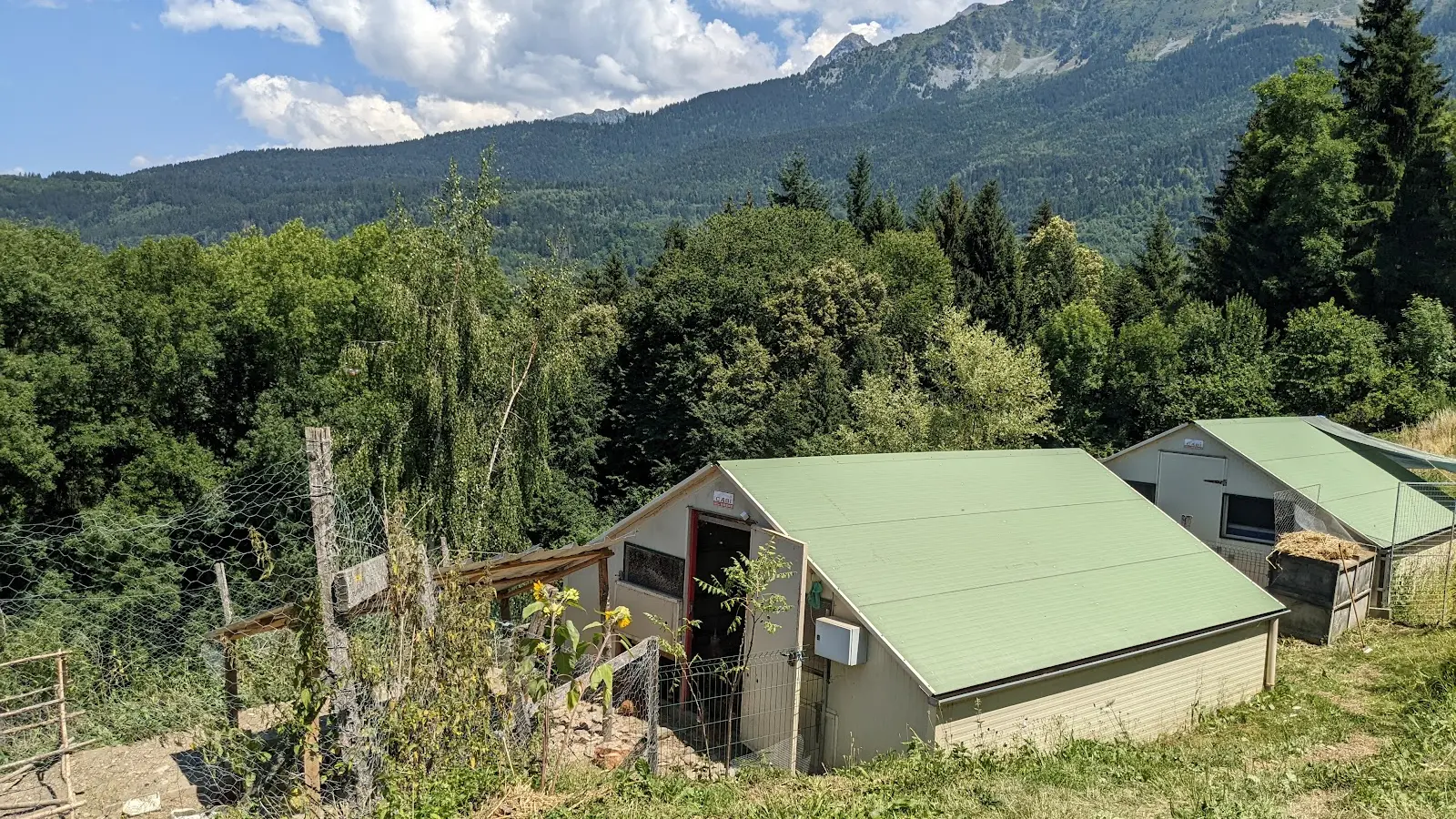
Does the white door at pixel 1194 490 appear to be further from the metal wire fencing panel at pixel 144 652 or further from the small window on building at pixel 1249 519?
the metal wire fencing panel at pixel 144 652

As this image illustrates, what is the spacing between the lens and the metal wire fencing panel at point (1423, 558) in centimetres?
1537

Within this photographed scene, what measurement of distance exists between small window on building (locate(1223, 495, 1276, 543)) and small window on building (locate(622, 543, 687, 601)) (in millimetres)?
11239

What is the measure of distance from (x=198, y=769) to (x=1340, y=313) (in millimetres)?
31740

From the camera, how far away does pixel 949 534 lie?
496 inches

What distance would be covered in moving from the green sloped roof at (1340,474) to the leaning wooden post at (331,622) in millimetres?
16432

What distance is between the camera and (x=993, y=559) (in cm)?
1228

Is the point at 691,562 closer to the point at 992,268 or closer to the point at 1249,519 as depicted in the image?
the point at 1249,519

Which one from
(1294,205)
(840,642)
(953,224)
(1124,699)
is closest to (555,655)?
(840,642)

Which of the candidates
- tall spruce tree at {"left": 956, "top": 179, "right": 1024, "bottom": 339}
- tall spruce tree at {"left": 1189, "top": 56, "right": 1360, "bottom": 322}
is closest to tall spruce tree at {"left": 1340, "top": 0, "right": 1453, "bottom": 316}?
tall spruce tree at {"left": 1189, "top": 56, "right": 1360, "bottom": 322}

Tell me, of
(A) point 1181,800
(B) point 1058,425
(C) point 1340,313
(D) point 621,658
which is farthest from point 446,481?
(C) point 1340,313

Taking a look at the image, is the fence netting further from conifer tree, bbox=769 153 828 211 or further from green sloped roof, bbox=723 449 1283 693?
conifer tree, bbox=769 153 828 211

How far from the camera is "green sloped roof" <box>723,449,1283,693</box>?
10406 mm

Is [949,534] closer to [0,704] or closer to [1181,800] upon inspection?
[1181,800]

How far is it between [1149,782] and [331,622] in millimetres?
7108
